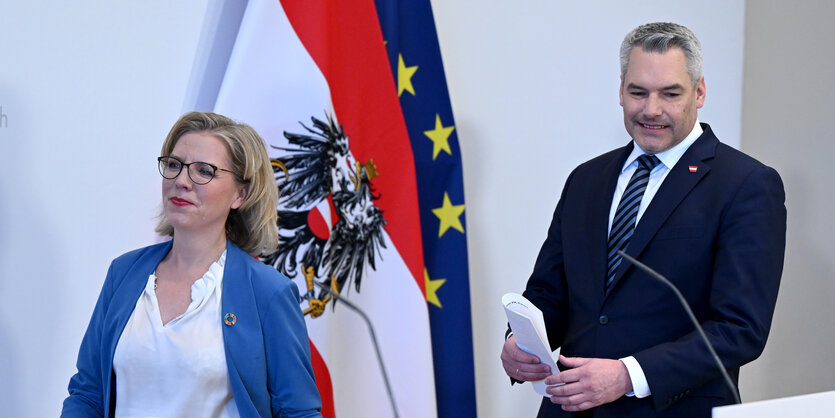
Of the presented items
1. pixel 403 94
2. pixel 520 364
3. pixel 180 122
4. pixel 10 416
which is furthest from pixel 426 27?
pixel 10 416

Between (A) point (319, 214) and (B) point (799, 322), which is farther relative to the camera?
(B) point (799, 322)

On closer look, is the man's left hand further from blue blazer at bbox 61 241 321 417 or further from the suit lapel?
blue blazer at bbox 61 241 321 417

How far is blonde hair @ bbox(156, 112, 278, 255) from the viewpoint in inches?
78.8

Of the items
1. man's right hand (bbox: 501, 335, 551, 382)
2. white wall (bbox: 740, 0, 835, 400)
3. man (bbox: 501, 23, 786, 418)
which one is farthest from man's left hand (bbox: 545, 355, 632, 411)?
white wall (bbox: 740, 0, 835, 400)

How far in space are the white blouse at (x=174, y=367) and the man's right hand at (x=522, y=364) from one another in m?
0.68

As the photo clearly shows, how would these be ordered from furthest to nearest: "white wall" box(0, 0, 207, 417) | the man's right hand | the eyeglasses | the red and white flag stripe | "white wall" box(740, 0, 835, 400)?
"white wall" box(740, 0, 835, 400) → the red and white flag stripe → "white wall" box(0, 0, 207, 417) → the man's right hand → the eyeglasses

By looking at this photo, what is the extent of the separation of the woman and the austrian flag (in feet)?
1.26

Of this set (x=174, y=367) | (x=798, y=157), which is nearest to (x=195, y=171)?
(x=174, y=367)

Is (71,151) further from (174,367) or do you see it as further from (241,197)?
(174,367)

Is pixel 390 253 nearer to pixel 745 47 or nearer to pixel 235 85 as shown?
pixel 235 85

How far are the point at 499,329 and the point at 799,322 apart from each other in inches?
43.3

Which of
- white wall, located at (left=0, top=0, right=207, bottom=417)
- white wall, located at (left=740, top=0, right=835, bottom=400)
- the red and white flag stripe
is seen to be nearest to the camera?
white wall, located at (left=0, top=0, right=207, bottom=417)

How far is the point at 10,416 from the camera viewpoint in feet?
7.54

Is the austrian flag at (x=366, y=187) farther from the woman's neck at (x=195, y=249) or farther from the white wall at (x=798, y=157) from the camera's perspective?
the white wall at (x=798, y=157)
